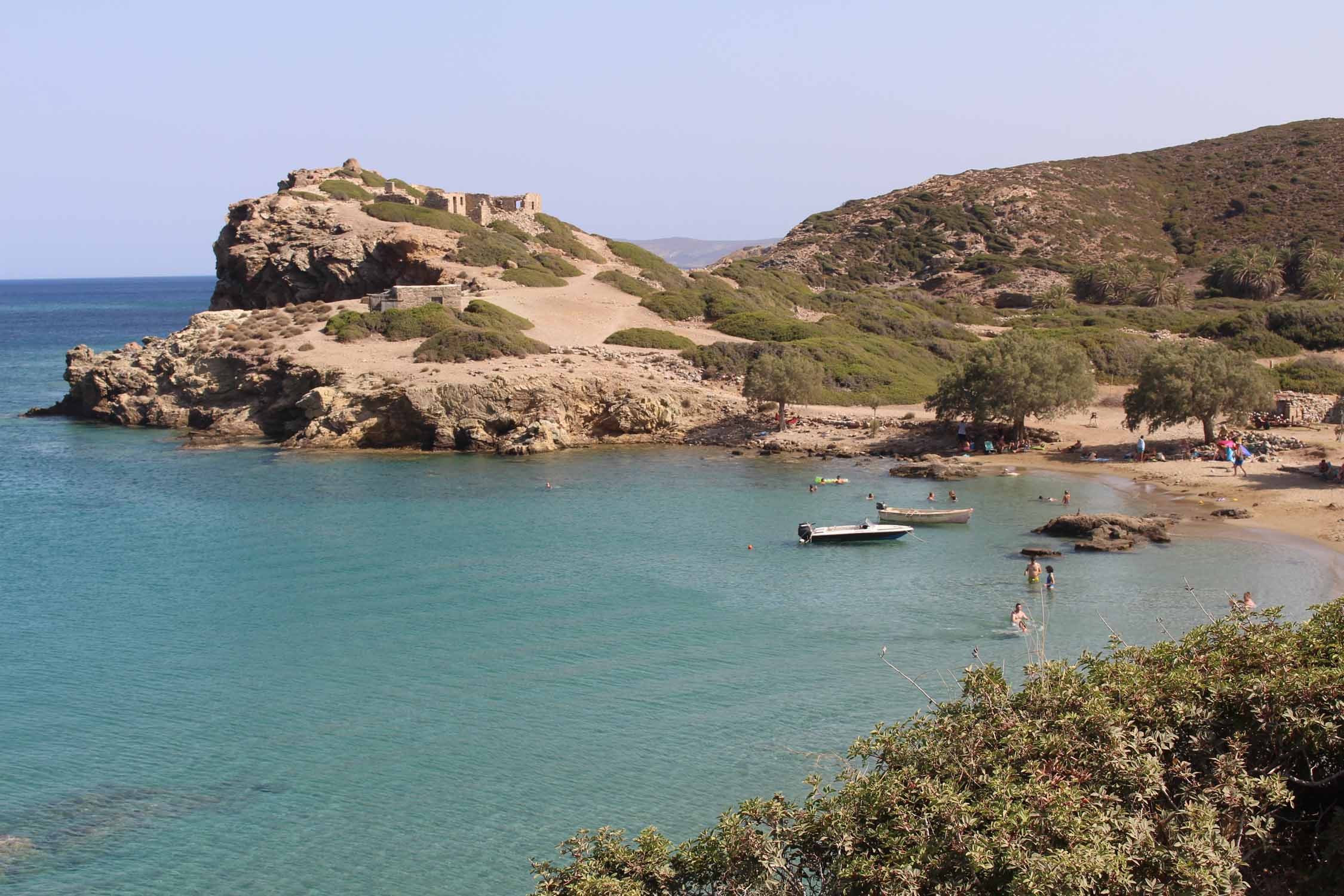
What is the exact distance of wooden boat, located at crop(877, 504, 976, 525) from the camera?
36031 mm

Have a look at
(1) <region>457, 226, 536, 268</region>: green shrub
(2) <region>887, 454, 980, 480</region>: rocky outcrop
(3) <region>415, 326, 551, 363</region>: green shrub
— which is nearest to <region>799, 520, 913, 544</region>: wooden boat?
(2) <region>887, 454, 980, 480</region>: rocky outcrop

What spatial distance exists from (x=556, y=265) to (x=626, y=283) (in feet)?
18.4

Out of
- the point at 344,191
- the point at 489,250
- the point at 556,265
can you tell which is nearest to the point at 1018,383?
the point at 556,265

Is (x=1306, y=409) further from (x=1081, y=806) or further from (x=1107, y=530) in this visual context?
(x=1081, y=806)

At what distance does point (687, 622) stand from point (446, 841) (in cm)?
1069

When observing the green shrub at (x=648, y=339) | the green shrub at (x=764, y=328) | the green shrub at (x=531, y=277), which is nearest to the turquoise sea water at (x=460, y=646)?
the green shrub at (x=648, y=339)

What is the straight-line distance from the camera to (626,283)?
2916 inches

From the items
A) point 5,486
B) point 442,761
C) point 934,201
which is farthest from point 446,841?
point 934,201

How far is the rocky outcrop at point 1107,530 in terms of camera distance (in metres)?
32.1

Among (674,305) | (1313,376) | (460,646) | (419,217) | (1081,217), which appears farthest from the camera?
(1081,217)

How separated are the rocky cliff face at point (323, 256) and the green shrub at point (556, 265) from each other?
20.9 feet

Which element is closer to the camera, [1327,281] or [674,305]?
[674,305]

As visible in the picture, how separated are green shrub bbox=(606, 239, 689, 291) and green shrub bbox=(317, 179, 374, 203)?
19190mm

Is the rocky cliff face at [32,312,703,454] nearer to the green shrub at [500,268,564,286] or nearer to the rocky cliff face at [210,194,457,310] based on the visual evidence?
the rocky cliff face at [210,194,457,310]
